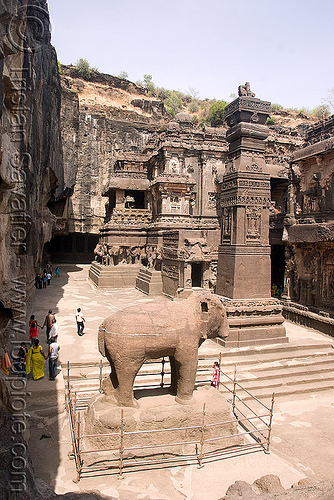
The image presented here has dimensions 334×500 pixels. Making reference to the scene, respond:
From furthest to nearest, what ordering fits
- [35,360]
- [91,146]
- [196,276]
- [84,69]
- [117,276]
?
1. [84,69]
2. [91,146]
3. [117,276]
4. [196,276]
5. [35,360]

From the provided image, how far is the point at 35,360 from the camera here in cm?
708

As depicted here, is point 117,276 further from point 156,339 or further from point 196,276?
point 156,339

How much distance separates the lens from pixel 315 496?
9.41ft

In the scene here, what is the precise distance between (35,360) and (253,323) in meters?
5.97

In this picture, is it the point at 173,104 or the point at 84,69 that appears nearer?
the point at 84,69

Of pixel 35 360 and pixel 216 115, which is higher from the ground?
pixel 216 115

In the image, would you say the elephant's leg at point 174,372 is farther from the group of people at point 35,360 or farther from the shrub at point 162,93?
the shrub at point 162,93

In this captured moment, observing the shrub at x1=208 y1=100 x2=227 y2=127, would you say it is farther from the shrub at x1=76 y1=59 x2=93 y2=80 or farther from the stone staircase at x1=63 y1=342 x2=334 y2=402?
the stone staircase at x1=63 y1=342 x2=334 y2=402

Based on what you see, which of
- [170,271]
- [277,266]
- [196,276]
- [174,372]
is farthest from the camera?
[277,266]

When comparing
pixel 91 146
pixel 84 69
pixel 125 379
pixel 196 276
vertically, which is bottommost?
pixel 125 379

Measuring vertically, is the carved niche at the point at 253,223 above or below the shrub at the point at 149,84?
below

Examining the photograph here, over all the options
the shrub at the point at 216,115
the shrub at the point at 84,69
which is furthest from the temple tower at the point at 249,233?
the shrub at the point at 84,69

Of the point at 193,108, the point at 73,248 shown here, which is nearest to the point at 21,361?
the point at 73,248

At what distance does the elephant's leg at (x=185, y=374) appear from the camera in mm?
5527
